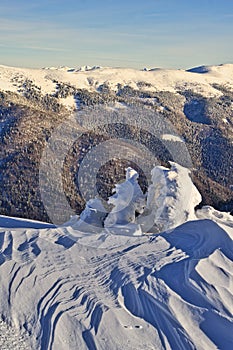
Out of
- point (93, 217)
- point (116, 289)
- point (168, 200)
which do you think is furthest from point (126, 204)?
point (116, 289)

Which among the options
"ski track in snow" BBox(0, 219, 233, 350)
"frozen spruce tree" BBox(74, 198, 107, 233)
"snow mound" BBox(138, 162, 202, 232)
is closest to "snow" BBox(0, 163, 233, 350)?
"ski track in snow" BBox(0, 219, 233, 350)

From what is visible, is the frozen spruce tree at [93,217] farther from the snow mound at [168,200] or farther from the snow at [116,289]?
the snow mound at [168,200]

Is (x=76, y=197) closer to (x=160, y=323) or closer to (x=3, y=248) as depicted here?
(x=3, y=248)

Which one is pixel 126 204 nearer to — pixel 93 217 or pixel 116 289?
pixel 93 217

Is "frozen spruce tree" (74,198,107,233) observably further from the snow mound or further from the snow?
the snow mound

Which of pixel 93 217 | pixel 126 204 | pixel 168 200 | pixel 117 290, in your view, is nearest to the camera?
pixel 117 290

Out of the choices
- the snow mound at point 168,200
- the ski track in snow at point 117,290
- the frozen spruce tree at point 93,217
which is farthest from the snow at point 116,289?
the snow mound at point 168,200
